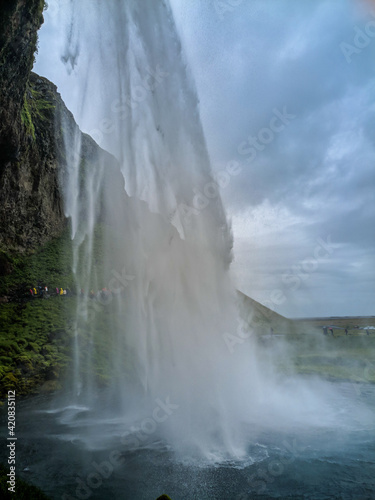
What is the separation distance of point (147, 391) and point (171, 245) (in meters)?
11.7

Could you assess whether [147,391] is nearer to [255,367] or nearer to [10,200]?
[255,367]

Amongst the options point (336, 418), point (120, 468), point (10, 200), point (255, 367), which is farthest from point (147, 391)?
point (10, 200)

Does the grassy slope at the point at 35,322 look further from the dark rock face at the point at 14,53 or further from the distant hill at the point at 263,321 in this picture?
the distant hill at the point at 263,321

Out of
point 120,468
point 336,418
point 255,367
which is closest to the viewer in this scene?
point 120,468

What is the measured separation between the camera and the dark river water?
8.95m

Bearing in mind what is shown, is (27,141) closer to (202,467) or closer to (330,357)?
(202,467)

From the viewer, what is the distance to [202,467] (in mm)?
10281

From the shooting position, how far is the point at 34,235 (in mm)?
41562

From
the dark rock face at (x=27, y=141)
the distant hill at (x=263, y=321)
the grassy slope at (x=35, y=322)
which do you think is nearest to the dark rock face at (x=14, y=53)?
the dark rock face at (x=27, y=141)

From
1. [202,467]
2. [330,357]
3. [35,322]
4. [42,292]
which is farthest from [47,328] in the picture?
[330,357]

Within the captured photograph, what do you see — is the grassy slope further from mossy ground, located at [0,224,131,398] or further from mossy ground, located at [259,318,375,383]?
mossy ground, located at [259,318,375,383]

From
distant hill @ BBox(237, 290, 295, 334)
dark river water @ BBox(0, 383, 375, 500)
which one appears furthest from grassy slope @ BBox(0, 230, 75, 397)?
distant hill @ BBox(237, 290, 295, 334)

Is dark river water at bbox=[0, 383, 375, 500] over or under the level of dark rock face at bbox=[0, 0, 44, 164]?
under

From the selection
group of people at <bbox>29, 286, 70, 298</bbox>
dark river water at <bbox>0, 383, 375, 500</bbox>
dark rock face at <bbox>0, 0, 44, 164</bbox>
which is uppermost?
dark rock face at <bbox>0, 0, 44, 164</bbox>
